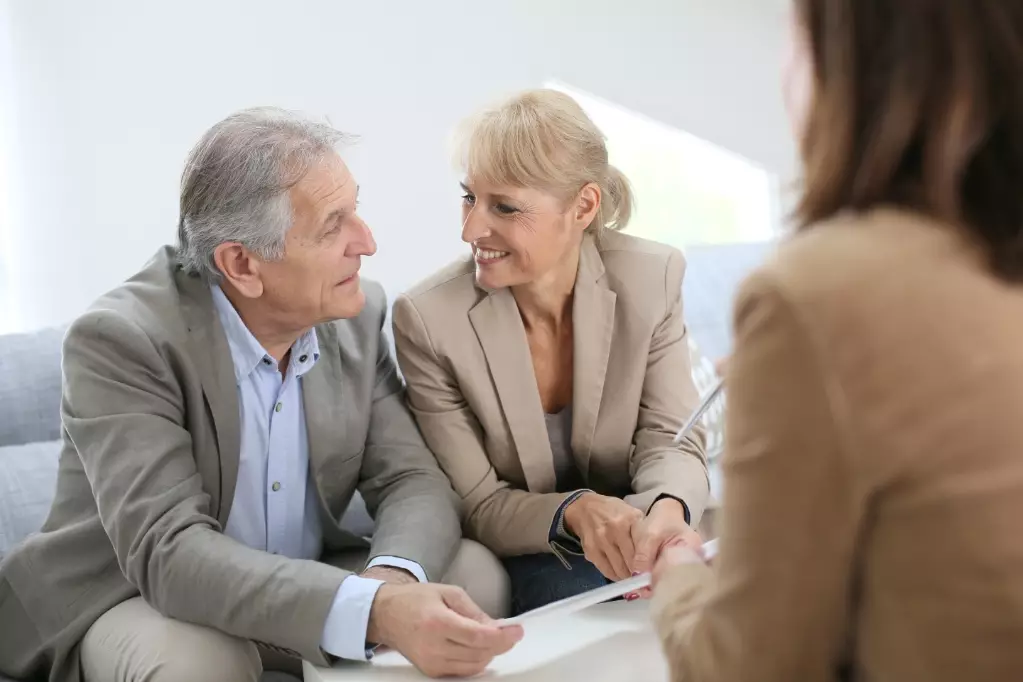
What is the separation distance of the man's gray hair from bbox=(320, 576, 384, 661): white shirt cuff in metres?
0.55

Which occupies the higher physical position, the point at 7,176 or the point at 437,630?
the point at 7,176

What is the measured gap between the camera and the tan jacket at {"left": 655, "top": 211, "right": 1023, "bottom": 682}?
2.77 ft

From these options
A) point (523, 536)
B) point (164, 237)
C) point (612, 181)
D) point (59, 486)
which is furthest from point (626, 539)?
point (164, 237)

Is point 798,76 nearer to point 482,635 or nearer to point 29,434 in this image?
point 482,635

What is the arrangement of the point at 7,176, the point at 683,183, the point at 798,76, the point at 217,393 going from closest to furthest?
the point at 798,76
the point at 217,393
the point at 7,176
the point at 683,183

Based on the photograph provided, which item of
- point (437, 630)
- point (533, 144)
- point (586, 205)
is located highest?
point (533, 144)

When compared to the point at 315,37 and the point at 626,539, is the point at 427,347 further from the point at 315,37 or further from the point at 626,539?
the point at 315,37

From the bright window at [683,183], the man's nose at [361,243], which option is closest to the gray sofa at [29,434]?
the man's nose at [361,243]

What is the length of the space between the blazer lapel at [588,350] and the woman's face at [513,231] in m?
0.08

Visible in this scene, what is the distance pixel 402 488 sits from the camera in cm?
195

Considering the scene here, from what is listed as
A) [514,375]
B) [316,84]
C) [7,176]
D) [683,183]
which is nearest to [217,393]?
[514,375]

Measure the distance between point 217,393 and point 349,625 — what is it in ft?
1.47

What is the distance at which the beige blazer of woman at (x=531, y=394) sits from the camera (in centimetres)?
200

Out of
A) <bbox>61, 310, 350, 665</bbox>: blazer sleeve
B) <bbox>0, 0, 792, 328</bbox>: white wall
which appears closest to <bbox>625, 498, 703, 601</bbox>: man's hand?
<bbox>61, 310, 350, 665</bbox>: blazer sleeve
